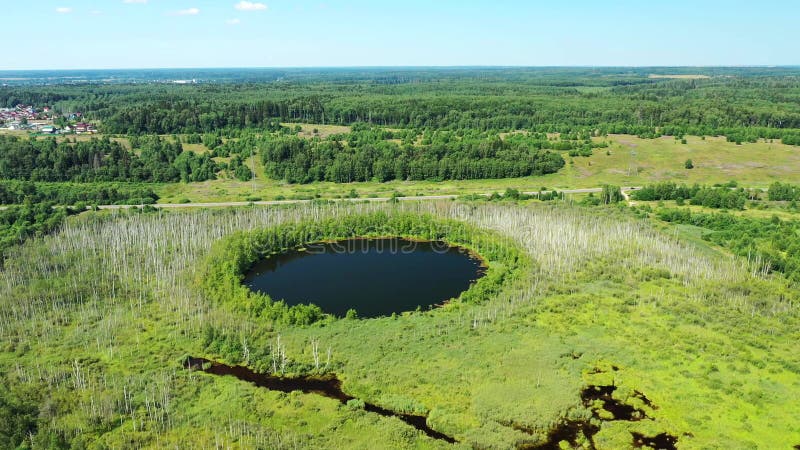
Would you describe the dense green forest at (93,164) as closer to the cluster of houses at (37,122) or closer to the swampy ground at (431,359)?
the cluster of houses at (37,122)

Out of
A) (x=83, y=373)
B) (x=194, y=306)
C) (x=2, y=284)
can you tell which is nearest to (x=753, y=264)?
(x=194, y=306)

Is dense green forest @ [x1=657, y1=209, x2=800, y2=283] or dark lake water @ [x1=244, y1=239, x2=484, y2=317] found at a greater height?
dense green forest @ [x1=657, y1=209, x2=800, y2=283]

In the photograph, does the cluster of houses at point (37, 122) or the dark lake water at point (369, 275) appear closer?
the dark lake water at point (369, 275)

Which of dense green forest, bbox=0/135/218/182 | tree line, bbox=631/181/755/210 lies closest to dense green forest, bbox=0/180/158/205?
dense green forest, bbox=0/135/218/182

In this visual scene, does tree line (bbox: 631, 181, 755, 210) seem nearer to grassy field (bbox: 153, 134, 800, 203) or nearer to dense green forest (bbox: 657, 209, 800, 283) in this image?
dense green forest (bbox: 657, 209, 800, 283)

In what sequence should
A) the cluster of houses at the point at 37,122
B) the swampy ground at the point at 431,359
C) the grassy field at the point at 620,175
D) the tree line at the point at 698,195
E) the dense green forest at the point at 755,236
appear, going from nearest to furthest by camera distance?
the swampy ground at the point at 431,359, the dense green forest at the point at 755,236, the tree line at the point at 698,195, the grassy field at the point at 620,175, the cluster of houses at the point at 37,122

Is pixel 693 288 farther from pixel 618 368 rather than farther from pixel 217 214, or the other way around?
pixel 217 214

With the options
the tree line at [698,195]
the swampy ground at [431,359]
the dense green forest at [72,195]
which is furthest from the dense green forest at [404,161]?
the swampy ground at [431,359]
